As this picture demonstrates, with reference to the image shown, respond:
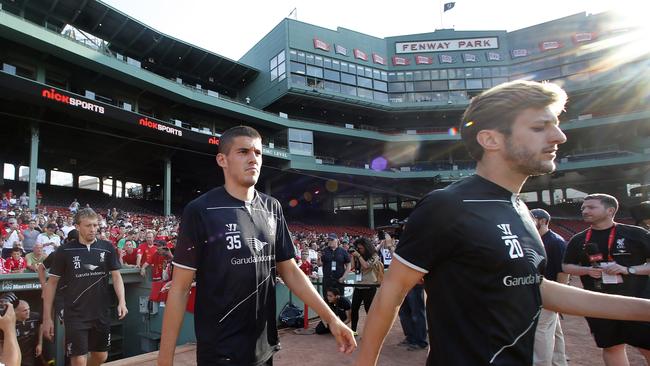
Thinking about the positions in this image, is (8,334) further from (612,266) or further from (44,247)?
(44,247)

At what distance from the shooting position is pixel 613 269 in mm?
3898

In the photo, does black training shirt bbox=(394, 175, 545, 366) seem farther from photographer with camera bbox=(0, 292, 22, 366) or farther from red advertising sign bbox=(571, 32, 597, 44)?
red advertising sign bbox=(571, 32, 597, 44)

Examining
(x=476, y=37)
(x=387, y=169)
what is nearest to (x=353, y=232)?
(x=387, y=169)

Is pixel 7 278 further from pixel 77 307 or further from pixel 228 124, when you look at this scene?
pixel 228 124

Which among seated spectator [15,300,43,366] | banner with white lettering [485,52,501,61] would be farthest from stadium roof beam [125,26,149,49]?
banner with white lettering [485,52,501,61]

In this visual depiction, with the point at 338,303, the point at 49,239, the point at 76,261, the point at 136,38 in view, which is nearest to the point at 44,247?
the point at 49,239

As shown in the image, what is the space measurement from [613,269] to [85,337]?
19.8 feet

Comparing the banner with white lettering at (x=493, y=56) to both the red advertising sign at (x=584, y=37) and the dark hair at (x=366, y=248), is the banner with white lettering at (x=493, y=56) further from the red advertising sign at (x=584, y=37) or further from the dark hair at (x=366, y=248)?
the dark hair at (x=366, y=248)

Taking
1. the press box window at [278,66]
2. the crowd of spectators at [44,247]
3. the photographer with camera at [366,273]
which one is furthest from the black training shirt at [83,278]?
the press box window at [278,66]

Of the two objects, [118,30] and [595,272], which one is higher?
[118,30]

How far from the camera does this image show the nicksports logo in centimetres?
1821

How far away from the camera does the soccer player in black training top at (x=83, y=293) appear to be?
4617 mm

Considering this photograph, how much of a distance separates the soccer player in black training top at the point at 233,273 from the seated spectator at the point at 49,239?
9.62 metres

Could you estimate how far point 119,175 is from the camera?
32.5 meters
